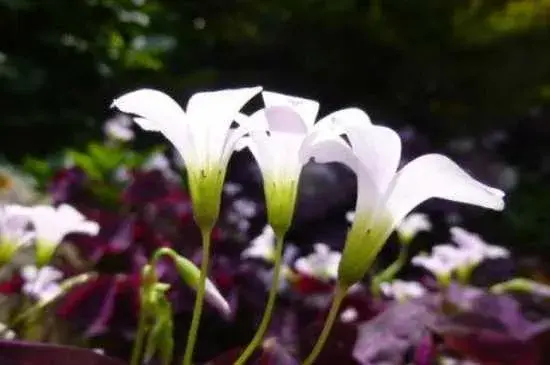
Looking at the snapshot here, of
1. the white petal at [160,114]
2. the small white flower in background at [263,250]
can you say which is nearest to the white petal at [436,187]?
the white petal at [160,114]

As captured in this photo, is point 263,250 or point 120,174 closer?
point 263,250

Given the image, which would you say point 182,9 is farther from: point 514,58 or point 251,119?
point 251,119

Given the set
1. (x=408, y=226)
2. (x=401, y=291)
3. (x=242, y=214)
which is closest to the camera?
(x=401, y=291)

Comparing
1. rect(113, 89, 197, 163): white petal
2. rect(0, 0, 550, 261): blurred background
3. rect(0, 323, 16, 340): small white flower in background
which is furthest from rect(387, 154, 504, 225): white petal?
rect(0, 0, 550, 261): blurred background

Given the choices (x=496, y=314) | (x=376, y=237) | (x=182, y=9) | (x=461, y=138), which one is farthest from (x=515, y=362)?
(x=182, y=9)

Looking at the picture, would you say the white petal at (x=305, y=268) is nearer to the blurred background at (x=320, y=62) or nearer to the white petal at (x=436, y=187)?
the white petal at (x=436, y=187)

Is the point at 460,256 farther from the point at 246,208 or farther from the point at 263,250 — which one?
the point at 246,208

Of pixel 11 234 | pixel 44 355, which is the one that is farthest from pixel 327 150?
pixel 11 234
